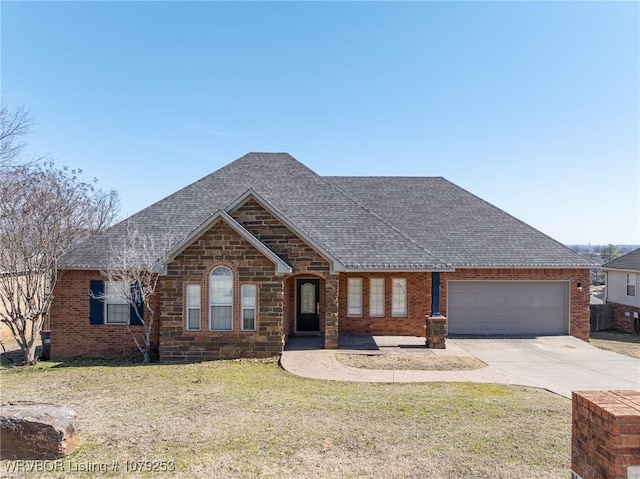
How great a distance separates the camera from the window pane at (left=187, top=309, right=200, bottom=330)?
13.1 m

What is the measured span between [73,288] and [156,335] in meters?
3.36

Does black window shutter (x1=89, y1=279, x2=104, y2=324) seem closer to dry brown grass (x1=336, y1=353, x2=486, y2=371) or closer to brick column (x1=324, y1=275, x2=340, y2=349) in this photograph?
brick column (x1=324, y1=275, x2=340, y2=349)

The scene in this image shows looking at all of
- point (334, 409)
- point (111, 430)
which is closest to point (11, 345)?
point (111, 430)

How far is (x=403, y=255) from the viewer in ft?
49.2

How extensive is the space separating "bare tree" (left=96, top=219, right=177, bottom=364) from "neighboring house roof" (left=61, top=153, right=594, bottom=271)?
2.26ft

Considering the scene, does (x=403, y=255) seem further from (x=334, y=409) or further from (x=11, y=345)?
(x=11, y=345)

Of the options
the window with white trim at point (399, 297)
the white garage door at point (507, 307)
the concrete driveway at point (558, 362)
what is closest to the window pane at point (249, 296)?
the window with white trim at point (399, 297)

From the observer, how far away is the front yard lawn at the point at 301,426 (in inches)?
237

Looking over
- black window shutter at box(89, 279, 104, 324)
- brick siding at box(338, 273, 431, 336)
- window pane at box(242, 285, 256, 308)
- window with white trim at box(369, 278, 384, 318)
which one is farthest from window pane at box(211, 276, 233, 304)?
window with white trim at box(369, 278, 384, 318)

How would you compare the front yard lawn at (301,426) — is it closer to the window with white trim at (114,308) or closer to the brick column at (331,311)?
the brick column at (331,311)

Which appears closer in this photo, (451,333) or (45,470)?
(45,470)

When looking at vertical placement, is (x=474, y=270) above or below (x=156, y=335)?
above

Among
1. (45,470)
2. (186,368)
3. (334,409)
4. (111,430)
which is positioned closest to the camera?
(45,470)

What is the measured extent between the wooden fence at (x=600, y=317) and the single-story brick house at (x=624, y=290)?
1.06 feet
